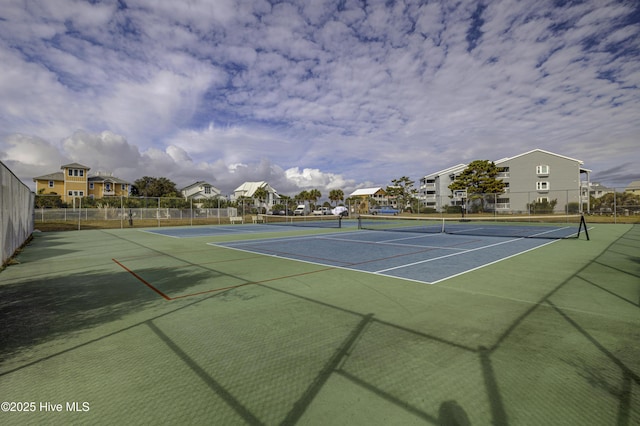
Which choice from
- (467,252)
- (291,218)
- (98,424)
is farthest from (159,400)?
(291,218)

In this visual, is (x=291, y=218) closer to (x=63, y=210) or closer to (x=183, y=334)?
(x=63, y=210)

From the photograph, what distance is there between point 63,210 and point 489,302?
1533 inches

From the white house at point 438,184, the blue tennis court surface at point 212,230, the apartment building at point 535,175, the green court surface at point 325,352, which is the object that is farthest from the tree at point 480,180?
the green court surface at point 325,352

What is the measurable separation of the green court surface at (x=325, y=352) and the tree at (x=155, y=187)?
234 feet

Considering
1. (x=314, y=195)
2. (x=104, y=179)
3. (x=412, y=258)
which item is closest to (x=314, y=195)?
(x=314, y=195)

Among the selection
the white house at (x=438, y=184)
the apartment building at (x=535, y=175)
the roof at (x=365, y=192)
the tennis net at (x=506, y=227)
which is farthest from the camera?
the roof at (x=365, y=192)

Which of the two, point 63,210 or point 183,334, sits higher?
point 63,210

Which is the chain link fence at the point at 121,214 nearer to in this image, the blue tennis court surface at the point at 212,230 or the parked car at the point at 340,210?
the blue tennis court surface at the point at 212,230

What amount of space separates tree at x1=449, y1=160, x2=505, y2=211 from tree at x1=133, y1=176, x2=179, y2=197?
63.6 m

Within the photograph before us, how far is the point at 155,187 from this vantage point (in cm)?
7131

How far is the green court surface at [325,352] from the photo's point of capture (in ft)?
8.54

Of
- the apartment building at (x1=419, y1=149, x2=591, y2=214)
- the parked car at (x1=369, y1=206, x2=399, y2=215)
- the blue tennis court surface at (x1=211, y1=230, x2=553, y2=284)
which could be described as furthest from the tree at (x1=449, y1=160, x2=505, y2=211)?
the blue tennis court surface at (x1=211, y1=230, x2=553, y2=284)

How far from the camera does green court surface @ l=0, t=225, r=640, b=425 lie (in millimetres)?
2604

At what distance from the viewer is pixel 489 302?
5508mm
